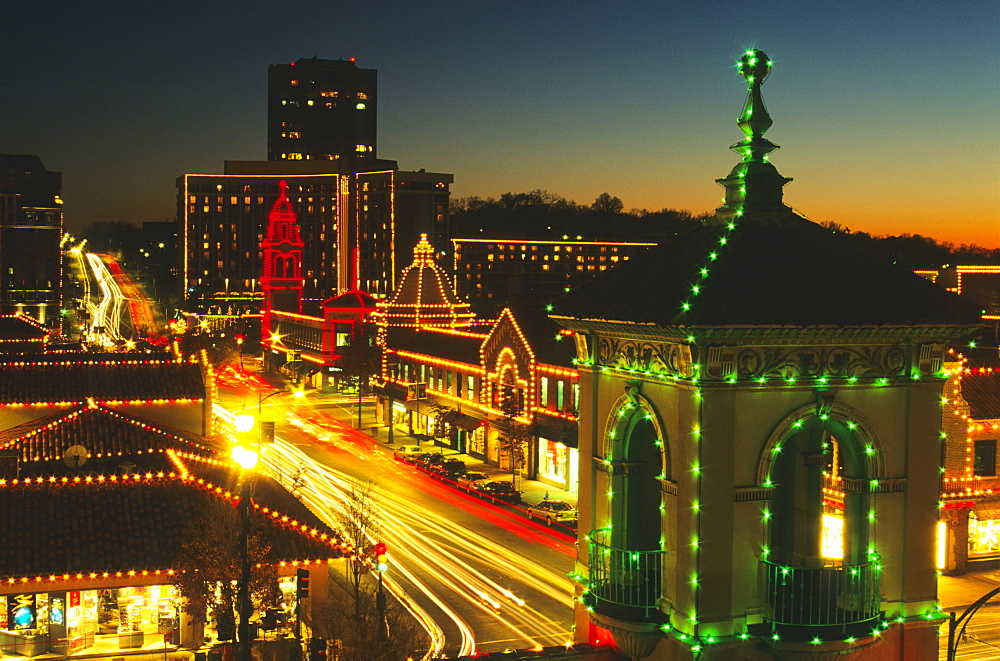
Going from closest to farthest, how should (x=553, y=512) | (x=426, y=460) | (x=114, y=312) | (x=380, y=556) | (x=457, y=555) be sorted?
(x=380, y=556)
(x=457, y=555)
(x=553, y=512)
(x=426, y=460)
(x=114, y=312)

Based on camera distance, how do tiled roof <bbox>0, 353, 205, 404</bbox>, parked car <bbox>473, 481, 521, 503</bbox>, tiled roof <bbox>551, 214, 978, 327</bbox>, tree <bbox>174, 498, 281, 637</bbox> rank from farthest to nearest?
parked car <bbox>473, 481, 521, 503</bbox>, tiled roof <bbox>0, 353, 205, 404</bbox>, tree <bbox>174, 498, 281, 637</bbox>, tiled roof <bbox>551, 214, 978, 327</bbox>

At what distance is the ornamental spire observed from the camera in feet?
30.6

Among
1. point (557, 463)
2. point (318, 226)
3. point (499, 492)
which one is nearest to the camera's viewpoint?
point (499, 492)

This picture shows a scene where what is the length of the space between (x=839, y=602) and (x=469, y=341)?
55629 millimetres

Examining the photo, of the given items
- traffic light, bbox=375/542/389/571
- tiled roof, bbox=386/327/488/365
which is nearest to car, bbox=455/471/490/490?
tiled roof, bbox=386/327/488/365

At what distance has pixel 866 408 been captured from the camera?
9008 mm

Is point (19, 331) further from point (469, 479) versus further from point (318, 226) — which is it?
point (318, 226)

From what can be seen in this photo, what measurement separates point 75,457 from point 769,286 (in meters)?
24.2

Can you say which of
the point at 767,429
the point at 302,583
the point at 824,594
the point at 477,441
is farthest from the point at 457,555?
the point at 767,429

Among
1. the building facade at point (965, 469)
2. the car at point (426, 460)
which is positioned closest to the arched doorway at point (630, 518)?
the building facade at point (965, 469)

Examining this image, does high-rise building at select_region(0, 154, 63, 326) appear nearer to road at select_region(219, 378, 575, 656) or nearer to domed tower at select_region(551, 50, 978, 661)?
road at select_region(219, 378, 575, 656)

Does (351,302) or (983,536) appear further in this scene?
(351,302)

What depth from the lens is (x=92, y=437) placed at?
31.1 m

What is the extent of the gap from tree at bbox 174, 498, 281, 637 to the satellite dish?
528 centimetres
